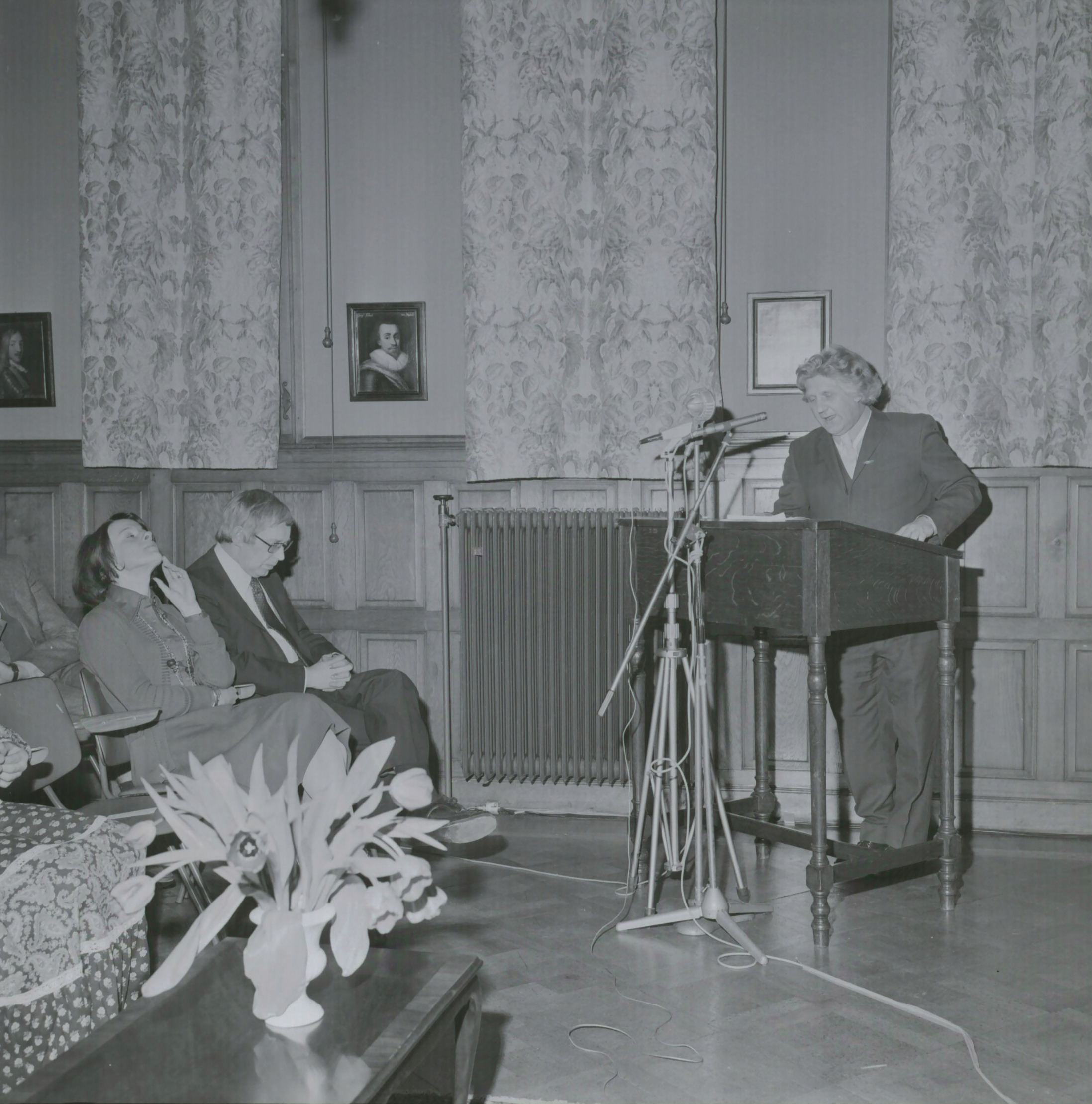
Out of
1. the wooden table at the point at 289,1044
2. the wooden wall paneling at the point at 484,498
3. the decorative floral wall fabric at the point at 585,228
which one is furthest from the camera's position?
the wooden wall paneling at the point at 484,498

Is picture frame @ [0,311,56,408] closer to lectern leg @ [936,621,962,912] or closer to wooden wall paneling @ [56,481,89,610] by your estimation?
wooden wall paneling @ [56,481,89,610]

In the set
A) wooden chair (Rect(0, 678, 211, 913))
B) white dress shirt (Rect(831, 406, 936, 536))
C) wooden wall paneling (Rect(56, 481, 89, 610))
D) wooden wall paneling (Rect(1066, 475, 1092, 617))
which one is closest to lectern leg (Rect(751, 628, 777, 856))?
white dress shirt (Rect(831, 406, 936, 536))

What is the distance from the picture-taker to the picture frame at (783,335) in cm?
429

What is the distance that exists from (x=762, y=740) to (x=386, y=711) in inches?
50.5

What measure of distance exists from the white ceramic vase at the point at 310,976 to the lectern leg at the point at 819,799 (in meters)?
1.64

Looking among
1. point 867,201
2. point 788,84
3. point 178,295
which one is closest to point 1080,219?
point 867,201

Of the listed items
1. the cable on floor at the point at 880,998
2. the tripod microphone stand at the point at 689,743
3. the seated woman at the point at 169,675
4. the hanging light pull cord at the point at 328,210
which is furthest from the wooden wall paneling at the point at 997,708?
the hanging light pull cord at the point at 328,210

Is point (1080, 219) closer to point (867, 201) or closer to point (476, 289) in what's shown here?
point (867, 201)

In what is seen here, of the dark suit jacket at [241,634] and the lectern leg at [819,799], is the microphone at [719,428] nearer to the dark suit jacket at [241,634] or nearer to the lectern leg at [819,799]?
the lectern leg at [819,799]

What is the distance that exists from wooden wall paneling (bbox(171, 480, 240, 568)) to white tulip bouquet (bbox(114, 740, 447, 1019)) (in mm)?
3141

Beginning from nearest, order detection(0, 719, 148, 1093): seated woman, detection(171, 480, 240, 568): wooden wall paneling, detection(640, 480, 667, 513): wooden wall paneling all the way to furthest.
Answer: detection(0, 719, 148, 1093): seated woman < detection(640, 480, 667, 513): wooden wall paneling < detection(171, 480, 240, 568): wooden wall paneling

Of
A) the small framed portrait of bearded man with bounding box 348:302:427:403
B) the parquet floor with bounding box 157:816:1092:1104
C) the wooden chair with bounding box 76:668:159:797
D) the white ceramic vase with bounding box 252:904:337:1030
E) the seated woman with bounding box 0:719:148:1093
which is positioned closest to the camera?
the white ceramic vase with bounding box 252:904:337:1030

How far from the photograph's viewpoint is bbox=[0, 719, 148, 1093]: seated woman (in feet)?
7.20

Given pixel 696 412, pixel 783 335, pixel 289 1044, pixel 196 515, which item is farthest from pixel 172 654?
pixel 783 335
